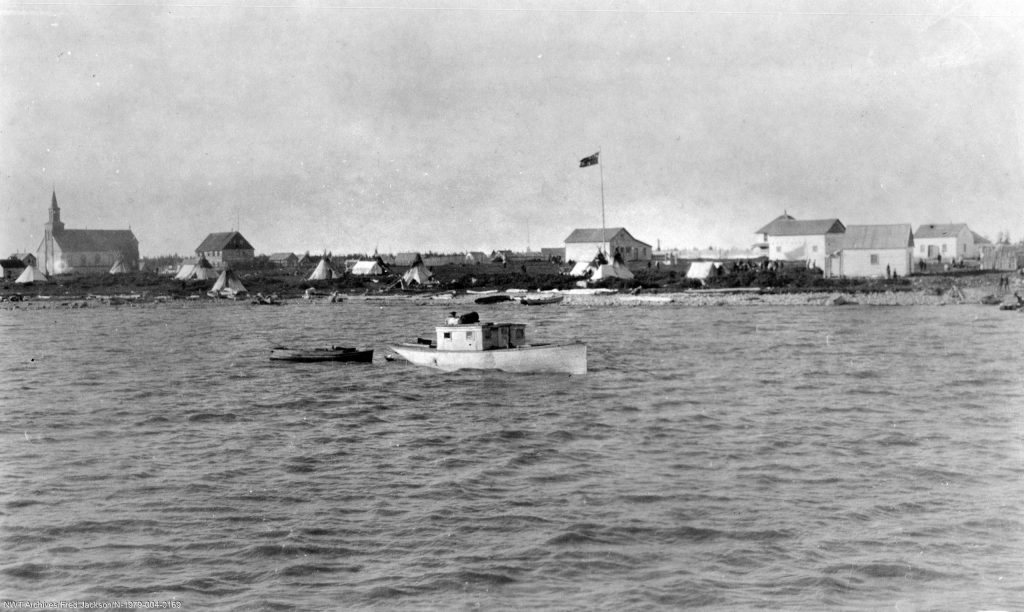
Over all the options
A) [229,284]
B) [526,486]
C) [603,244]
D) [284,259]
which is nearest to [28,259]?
[284,259]

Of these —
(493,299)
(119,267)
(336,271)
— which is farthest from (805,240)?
(119,267)

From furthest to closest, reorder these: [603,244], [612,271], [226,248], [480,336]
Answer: [226,248]
[603,244]
[612,271]
[480,336]

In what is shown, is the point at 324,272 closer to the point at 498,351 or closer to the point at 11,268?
the point at 11,268

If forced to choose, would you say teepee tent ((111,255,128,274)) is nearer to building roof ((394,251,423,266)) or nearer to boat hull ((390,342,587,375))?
building roof ((394,251,423,266))

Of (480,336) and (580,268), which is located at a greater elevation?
(580,268)

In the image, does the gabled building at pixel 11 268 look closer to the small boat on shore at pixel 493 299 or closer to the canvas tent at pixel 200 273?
the canvas tent at pixel 200 273

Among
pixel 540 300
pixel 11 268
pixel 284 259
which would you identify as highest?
pixel 284 259

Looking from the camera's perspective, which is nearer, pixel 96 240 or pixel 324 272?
pixel 324 272

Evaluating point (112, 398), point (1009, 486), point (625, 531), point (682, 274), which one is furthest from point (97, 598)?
point (682, 274)

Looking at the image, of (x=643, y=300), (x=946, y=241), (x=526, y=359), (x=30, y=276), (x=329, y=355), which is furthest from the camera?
(x=30, y=276)
